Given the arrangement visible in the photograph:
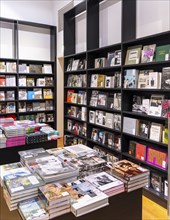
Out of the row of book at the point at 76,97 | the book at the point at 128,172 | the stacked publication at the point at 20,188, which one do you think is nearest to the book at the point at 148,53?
the row of book at the point at 76,97

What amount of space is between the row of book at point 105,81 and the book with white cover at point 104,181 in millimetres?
1877

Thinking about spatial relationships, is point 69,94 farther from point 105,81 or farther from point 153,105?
point 153,105

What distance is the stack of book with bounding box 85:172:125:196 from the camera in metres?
1.40

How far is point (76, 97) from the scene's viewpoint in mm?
4312

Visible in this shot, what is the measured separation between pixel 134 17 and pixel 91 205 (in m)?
2.77

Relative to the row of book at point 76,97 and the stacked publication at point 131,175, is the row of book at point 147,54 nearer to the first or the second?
the row of book at point 76,97

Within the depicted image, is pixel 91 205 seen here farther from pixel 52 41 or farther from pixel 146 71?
pixel 52 41

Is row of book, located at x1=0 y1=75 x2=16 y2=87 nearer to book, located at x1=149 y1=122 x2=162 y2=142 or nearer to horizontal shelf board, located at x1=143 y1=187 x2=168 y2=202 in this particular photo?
book, located at x1=149 y1=122 x2=162 y2=142

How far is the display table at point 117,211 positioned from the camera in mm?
1318

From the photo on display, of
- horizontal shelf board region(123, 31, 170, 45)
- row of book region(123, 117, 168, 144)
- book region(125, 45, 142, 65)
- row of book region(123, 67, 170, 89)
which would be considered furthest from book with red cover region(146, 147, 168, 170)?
horizontal shelf board region(123, 31, 170, 45)

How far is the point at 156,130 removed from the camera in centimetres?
269

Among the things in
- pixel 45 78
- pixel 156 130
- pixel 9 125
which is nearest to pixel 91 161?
pixel 156 130

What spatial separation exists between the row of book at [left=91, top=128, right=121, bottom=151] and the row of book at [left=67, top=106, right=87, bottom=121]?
35cm

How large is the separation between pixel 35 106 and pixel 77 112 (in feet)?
4.80
